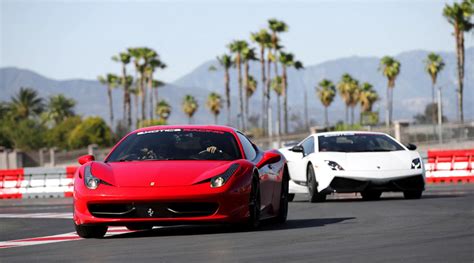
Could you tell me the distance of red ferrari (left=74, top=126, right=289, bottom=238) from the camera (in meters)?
11.9

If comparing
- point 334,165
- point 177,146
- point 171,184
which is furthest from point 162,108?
point 171,184

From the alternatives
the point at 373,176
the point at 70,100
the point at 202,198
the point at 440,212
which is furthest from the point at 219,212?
the point at 70,100

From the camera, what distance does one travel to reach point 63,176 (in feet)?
106

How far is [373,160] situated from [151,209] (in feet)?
27.3

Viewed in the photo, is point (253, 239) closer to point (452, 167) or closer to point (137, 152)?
point (137, 152)

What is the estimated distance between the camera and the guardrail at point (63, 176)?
30438mm

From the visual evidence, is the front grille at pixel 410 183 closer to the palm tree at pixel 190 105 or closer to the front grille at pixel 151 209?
the front grille at pixel 151 209

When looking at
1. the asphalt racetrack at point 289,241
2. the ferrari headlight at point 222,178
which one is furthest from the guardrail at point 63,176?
the ferrari headlight at point 222,178

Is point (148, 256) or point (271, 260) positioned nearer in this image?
point (271, 260)

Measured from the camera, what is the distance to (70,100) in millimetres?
180750

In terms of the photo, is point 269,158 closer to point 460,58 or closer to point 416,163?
point 416,163

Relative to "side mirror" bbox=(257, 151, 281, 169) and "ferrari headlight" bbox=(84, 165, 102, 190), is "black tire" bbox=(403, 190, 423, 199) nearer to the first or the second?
"side mirror" bbox=(257, 151, 281, 169)

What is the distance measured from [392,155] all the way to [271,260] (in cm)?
1079

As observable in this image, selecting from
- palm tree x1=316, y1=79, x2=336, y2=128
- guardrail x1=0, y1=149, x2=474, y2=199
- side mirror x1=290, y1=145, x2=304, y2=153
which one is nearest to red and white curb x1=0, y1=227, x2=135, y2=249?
side mirror x1=290, y1=145, x2=304, y2=153
